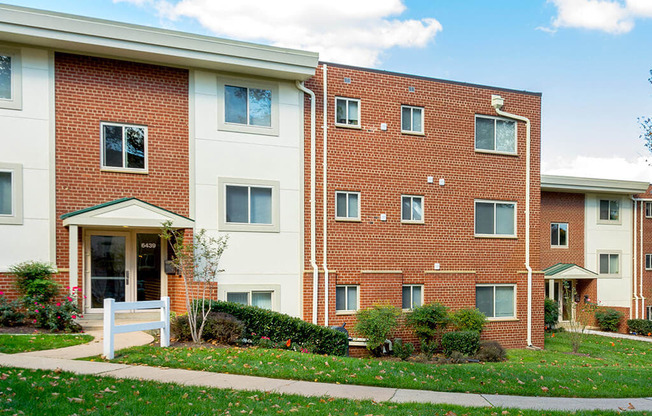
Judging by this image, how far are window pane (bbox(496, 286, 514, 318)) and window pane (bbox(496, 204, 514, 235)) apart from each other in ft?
6.31

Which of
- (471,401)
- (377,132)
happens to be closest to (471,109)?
(377,132)

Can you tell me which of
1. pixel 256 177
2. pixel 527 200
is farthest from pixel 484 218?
pixel 256 177

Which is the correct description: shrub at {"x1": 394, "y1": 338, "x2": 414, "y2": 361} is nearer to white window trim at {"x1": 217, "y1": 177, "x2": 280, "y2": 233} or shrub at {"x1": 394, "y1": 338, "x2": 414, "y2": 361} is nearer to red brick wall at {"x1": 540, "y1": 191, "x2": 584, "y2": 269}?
white window trim at {"x1": 217, "y1": 177, "x2": 280, "y2": 233}

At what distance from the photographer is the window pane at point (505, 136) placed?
764 inches

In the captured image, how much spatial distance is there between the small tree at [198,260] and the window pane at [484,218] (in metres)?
8.54

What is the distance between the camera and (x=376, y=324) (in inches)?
622

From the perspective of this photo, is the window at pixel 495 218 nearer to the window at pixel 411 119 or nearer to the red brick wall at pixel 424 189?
the red brick wall at pixel 424 189

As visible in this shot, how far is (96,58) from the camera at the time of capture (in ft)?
47.8

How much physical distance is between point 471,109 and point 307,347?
1018cm

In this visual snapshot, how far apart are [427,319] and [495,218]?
15.4ft

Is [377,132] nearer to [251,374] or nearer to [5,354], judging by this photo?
[251,374]

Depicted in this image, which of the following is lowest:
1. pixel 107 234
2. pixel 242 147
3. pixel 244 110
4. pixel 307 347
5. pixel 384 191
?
pixel 307 347

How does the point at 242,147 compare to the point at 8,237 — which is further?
the point at 242,147

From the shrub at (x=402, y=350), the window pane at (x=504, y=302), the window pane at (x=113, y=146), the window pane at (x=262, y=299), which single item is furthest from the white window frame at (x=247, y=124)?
the window pane at (x=504, y=302)
